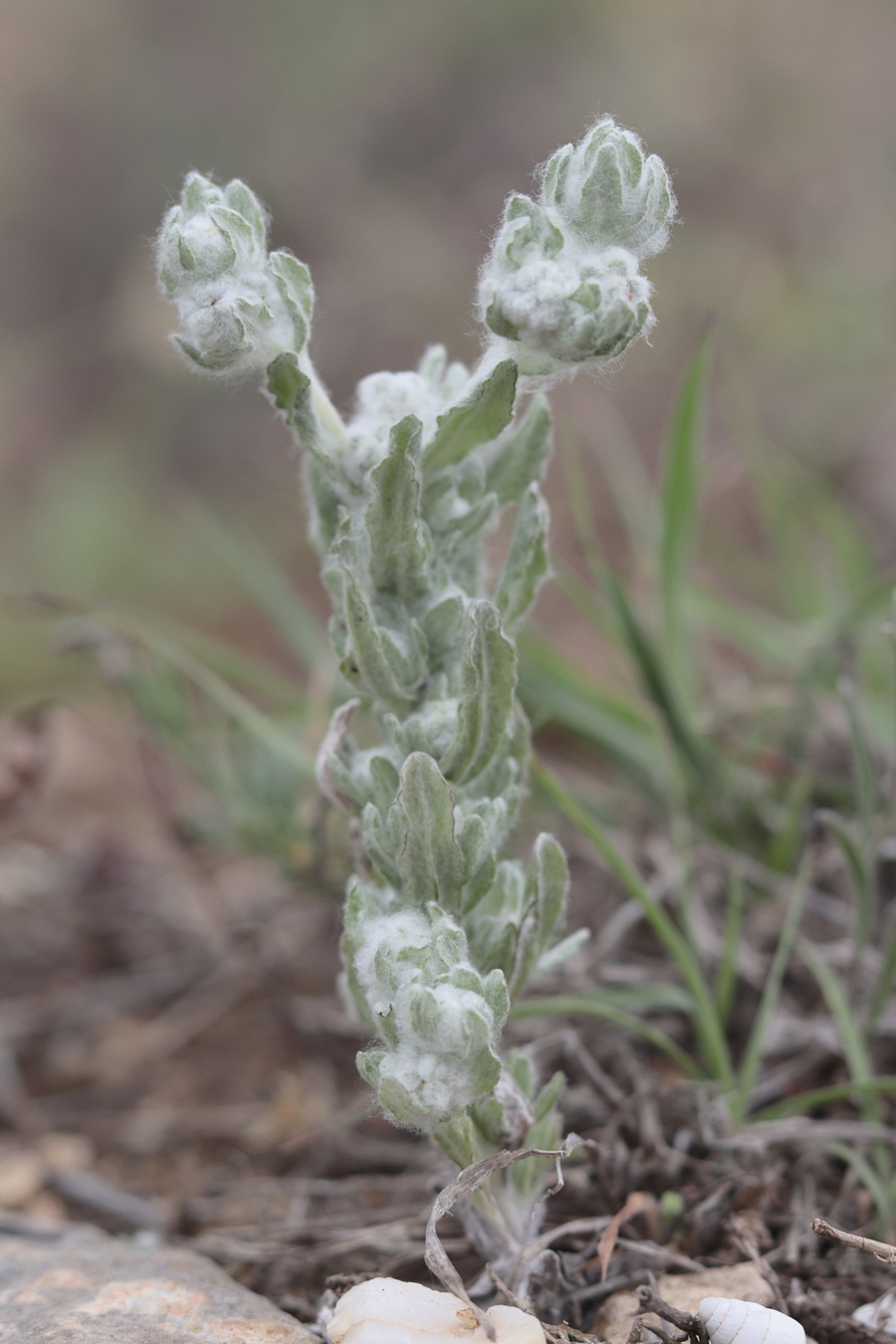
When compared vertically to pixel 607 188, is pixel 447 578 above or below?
below

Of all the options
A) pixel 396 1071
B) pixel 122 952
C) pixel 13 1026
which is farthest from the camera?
pixel 122 952

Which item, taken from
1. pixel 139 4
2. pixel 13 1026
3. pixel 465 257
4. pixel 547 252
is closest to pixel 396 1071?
pixel 547 252

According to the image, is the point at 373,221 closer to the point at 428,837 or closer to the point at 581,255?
the point at 581,255

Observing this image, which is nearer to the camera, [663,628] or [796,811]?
[796,811]

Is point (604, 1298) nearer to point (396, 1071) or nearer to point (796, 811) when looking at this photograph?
point (396, 1071)

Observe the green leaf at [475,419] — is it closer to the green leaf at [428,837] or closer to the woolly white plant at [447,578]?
the woolly white plant at [447,578]

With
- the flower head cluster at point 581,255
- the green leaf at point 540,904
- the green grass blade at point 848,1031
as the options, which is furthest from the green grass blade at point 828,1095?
the flower head cluster at point 581,255

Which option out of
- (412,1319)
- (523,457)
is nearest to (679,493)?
(523,457)
